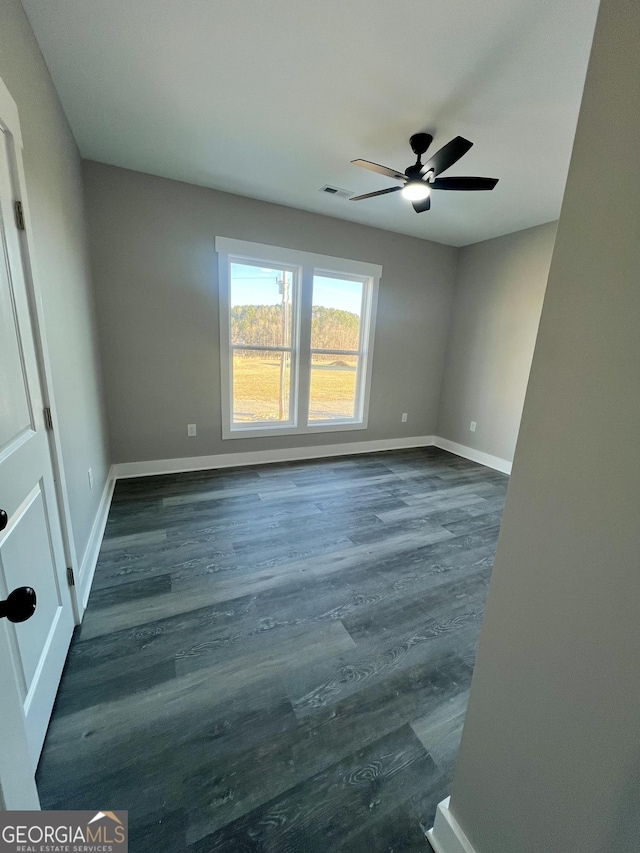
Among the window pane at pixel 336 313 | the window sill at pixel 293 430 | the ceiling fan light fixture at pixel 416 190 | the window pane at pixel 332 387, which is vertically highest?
the ceiling fan light fixture at pixel 416 190

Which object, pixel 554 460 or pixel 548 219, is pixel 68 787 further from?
pixel 548 219

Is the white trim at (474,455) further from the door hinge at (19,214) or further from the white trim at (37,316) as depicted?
the door hinge at (19,214)

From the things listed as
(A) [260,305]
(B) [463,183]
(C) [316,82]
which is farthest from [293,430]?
(C) [316,82]

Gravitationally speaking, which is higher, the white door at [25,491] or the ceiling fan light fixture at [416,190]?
the ceiling fan light fixture at [416,190]

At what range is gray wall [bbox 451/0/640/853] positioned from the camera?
1.68 ft

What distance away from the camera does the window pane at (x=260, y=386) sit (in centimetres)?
356

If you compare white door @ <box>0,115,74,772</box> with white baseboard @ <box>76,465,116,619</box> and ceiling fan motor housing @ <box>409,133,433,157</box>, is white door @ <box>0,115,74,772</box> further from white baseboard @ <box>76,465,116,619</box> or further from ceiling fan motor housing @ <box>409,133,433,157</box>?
ceiling fan motor housing @ <box>409,133,433,157</box>

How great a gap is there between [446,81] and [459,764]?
9.33ft

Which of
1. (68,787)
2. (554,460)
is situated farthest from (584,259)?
(68,787)

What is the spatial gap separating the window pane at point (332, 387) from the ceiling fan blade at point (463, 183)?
79.9 inches

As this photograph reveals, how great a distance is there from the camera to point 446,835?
2.98 ft

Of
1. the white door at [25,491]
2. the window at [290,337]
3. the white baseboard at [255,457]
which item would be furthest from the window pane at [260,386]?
the white door at [25,491]

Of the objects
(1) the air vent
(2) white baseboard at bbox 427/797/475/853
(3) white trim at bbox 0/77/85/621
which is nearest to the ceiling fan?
(1) the air vent

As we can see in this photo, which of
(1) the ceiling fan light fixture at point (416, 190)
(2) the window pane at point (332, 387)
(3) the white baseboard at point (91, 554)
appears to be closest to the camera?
(3) the white baseboard at point (91, 554)
